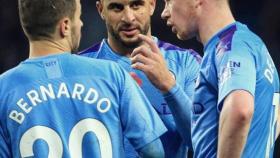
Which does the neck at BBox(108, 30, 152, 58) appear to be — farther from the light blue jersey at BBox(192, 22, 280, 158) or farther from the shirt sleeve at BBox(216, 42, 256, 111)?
the shirt sleeve at BBox(216, 42, 256, 111)

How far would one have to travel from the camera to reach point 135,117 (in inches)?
145

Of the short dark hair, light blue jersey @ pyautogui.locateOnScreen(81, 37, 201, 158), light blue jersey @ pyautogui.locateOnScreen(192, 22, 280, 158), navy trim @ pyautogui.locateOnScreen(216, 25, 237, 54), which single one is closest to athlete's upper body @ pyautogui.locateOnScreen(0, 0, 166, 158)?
the short dark hair

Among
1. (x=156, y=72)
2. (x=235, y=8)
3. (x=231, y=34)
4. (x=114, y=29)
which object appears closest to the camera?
(x=231, y=34)

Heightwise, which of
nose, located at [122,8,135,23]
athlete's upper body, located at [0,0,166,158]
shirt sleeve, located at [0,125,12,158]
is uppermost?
nose, located at [122,8,135,23]

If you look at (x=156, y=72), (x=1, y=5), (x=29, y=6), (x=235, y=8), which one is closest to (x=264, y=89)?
(x=156, y=72)

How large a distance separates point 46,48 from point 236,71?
0.88 meters

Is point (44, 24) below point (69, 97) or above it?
above

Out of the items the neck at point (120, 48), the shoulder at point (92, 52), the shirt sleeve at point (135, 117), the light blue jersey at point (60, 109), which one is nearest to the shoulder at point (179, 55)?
the neck at point (120, 48)

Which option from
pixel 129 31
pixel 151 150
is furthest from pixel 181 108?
pixel 129 31

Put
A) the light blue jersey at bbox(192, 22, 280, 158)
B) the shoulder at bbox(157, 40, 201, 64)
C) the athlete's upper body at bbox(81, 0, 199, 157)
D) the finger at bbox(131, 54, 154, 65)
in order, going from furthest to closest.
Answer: the shoulder at bbox(157, 40, 201, 64), the athlete's upper body at bbox(81, 0, 199, 157), the finger at bbox(131, 54, 154, 65), the light blue jersey at bbox(192, 22, 280, 158)

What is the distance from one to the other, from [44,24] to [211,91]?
33.9 inches

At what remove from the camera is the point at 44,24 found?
3646 millimetres

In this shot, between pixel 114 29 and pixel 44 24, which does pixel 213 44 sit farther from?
pixel 114 29

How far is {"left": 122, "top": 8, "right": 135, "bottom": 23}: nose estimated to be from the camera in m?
4.77
